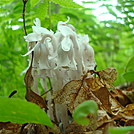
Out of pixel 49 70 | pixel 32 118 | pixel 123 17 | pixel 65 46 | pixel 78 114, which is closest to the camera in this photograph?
pixel 78 114

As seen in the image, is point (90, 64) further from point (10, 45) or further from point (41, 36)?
point (10, 45)

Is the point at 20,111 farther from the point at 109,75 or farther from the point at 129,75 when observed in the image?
the point at 129,75

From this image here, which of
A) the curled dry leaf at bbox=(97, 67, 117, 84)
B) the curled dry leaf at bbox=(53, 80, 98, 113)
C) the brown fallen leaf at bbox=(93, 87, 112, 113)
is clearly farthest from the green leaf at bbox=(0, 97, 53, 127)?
the curled dry leaf at bbox=(97, 67, 117, 84)

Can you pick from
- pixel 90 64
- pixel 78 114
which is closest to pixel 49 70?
pixel 90 64

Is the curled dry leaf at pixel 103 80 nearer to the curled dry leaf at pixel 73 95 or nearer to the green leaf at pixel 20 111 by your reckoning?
the curled dry leaf at pixel 73 95

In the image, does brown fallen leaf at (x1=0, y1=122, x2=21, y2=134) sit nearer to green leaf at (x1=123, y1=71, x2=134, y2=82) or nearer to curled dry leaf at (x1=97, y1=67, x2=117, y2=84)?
curled dry leaf at (x1=97, y1=67, x2=117, y2=84)

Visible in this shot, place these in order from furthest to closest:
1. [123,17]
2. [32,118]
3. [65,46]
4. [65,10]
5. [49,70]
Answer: [65,10] → [123,17] → [49,70] → [65,46] → [32,118]
